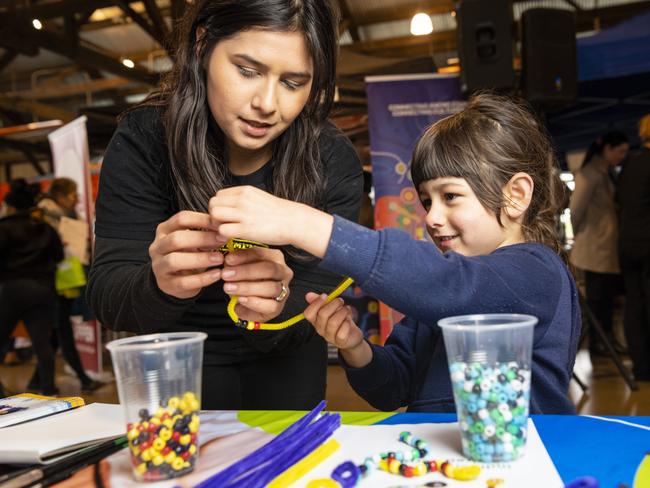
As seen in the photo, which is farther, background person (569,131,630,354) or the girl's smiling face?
background person (569,131,630,354)

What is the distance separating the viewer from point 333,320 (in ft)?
3.37

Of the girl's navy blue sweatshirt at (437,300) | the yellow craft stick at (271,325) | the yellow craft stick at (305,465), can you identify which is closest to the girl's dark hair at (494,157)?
the girl's navy blue sweatshirt at (437,300)

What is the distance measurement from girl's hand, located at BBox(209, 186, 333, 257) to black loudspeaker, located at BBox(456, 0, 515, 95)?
342cm

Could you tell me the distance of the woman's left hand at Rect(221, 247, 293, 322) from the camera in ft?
3.11

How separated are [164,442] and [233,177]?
69cm

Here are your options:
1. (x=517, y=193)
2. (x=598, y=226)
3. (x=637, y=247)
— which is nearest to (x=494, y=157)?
(x=517, y=193)

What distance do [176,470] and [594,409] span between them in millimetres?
3166

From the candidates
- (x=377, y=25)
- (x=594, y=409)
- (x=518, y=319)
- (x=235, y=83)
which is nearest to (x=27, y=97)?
(x=377, y=25)

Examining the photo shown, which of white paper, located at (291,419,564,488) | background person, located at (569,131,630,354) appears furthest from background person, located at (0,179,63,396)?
white paper, located at (291,419,564,488)

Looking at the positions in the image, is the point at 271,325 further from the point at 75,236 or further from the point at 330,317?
the point at 75,236

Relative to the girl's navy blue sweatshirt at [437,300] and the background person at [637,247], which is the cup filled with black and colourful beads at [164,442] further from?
the background person at [637,247]

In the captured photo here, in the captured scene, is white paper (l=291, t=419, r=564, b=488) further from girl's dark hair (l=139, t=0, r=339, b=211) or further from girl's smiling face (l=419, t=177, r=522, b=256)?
girl's dark hair (l=139, t=0, r=339, b=211)

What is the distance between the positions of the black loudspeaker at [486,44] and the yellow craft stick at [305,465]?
350 cm

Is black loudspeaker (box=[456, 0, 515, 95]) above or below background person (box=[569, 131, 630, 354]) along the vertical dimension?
above
